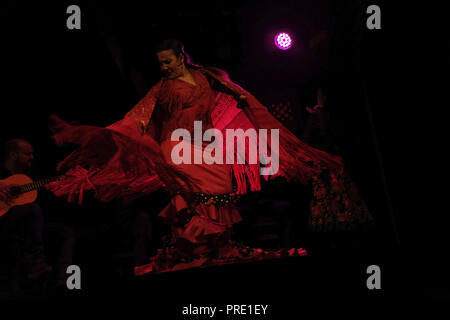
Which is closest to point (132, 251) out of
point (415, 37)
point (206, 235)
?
point (206, 235)

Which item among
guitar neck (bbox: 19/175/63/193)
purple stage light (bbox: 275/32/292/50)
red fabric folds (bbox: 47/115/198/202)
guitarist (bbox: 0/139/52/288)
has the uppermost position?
purple stage light (bbox: 275/32/292/50)

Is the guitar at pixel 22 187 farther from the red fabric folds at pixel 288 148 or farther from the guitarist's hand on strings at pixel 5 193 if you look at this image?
the red fabric folds at pixel 288 148

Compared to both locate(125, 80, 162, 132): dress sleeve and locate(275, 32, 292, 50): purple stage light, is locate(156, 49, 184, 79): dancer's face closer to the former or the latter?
locate(125, 80, 162, 132): dress sleeve

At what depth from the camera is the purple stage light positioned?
7.88 feet

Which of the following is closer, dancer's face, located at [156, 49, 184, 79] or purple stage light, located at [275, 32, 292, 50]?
dancer's face, located at [156, 49, 184, 79]

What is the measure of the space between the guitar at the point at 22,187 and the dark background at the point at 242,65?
34cm

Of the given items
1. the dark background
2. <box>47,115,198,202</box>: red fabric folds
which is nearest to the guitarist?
<box>47,115,198,202</box>: red fabric folds

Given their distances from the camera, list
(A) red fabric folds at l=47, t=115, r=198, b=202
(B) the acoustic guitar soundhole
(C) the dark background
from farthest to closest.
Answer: (C) the dark background
(B) the acoustic guitar soundhole
(A) red fabric folds at l=47, t=115, r=198, b=202

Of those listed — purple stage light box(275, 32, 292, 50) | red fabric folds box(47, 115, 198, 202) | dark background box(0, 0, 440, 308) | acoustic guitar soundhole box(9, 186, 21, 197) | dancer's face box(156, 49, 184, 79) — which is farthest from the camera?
purple stage light box(275, 32, 292, 50)

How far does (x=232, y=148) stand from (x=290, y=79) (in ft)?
2.77

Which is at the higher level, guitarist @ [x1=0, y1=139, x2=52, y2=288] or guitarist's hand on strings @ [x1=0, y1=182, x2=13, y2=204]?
guitarist's hand on strings @ [x1=0, y1=182, x2=13, y2=204]

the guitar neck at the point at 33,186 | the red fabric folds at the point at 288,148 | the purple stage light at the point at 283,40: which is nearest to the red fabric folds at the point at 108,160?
the guitar neck at the point at 33,186

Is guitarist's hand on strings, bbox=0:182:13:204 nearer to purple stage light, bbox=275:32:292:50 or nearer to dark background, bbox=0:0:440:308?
dark background, bbox=0:0:440:308

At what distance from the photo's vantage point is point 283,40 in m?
Result: 2.41
